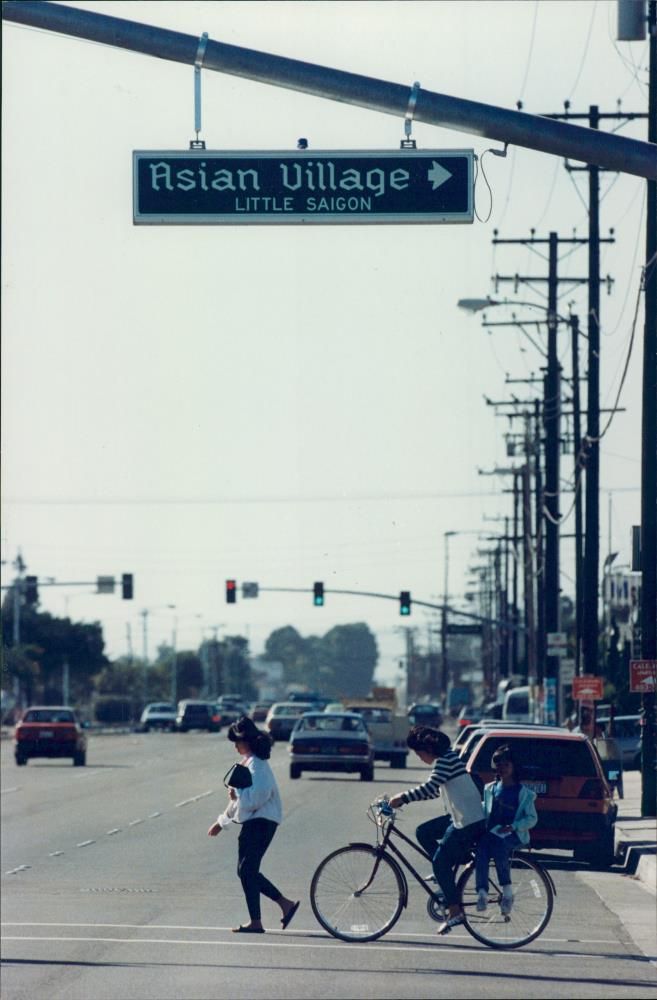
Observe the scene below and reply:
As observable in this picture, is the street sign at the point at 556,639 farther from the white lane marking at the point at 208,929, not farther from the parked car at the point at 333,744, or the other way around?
the white lane marking at the point at 208,929

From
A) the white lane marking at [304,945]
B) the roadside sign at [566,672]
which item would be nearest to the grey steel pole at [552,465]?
the roadside sign at [566,672]

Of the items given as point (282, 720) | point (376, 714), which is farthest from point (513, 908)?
point (282, 720)

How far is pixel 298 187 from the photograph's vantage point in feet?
39.9

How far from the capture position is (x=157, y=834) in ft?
86.8

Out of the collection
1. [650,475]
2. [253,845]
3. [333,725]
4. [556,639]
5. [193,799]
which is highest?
[650,475]

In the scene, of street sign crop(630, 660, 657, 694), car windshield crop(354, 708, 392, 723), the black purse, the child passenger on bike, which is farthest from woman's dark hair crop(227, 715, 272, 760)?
car windshield crop(354, 708, 392, 723)

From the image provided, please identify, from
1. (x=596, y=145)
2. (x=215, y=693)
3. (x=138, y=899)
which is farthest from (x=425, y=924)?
(x=215, y=693)

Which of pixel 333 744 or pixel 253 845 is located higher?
pixel 253 845

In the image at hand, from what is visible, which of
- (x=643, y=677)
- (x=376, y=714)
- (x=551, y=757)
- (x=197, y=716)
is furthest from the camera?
(x=197, y=716)

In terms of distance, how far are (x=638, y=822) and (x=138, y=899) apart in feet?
39.2

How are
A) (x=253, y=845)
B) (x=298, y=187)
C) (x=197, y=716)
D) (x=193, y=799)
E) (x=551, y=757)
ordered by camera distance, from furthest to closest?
(x=197, y=716) < (x=193, y=799) < (x=551, y=757) < (x=253, y=845) < (x=298, y=187)

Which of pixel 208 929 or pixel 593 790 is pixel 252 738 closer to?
pixel 208 929

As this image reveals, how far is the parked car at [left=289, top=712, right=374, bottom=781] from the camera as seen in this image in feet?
125

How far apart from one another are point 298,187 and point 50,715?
39.9 metres
